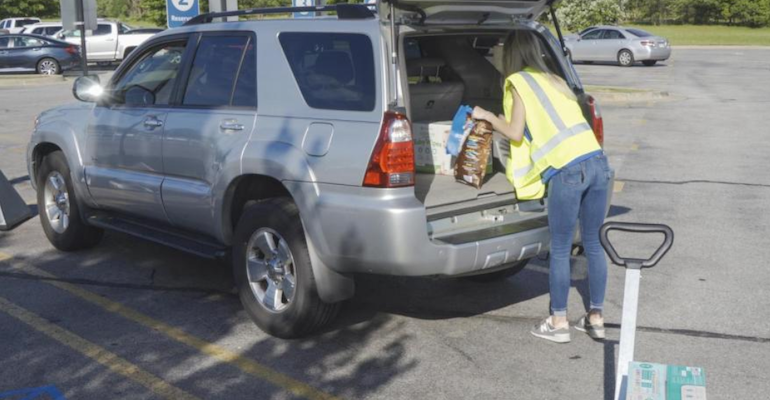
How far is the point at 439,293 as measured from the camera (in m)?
6.77

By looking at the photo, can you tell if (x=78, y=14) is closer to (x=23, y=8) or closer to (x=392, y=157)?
(x=392, y=157)

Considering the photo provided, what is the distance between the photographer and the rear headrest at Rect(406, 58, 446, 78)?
658 centimetres

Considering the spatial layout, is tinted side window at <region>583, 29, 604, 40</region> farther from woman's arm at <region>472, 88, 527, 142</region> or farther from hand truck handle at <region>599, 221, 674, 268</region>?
hand truck handle at <region>599, 221, 674, 268</region>

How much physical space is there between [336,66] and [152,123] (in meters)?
1.77

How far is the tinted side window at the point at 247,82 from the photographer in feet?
19.4

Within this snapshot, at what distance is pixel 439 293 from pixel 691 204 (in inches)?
160

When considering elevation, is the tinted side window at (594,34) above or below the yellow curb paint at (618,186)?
above

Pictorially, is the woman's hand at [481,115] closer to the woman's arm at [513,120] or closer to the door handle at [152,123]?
the woman's arm at [513,120]

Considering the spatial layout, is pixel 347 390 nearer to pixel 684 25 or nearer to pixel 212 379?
pixel 212 379

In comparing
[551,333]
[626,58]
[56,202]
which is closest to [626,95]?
[626,58]

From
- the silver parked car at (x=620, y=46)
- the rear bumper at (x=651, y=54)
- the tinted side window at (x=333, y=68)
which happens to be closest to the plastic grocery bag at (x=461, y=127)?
the tinted side window at (x=333, y=68)

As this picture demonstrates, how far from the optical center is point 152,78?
691cm

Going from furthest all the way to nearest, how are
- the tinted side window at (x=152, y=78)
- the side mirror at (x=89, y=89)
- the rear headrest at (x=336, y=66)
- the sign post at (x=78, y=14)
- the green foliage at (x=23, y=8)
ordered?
the green foliage at (x=23, y=8) → the sign post at (x=78, y=14) → the side mirror at (x=89, y=89) → the tinted side window at (x=152, y=78) → the rear headrest at (x=336, y=66)

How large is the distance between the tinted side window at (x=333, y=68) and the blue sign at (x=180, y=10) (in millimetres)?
7058
